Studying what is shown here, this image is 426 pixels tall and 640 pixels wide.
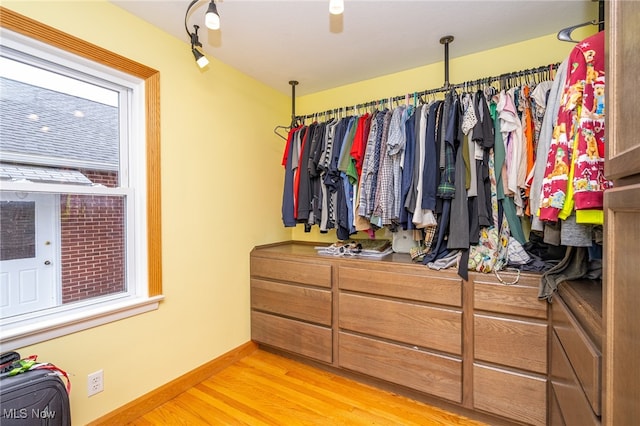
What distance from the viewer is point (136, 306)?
5.62 ft

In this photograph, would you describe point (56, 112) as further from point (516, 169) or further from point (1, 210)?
point (516, 169)

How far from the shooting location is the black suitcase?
105 centimetres

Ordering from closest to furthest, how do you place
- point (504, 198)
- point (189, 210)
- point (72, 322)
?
point (72, 322) < point (504, 198) < point (189, 210)

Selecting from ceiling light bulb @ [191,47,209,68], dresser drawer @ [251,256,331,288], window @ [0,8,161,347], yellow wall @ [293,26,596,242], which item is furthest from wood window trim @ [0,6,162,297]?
yellow wall @ [293,26,596,242]

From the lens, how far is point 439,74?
222cm

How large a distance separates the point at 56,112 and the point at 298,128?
149 centimetres

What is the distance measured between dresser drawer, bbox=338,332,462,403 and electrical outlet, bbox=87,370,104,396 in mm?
1370

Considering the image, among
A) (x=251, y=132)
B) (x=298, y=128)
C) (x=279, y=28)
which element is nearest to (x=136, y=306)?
(x=251, y=132)

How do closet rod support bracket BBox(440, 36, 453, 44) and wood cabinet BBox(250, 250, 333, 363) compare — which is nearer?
closet rod support bracket BBox(440, 36, 453, 44)

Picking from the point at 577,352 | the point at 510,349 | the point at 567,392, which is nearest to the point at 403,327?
Result: the point at 510,349

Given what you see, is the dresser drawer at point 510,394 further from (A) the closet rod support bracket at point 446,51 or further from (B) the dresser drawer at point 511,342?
(A) the closet rod support bracket at point 446,51

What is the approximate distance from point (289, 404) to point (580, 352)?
1.53 meters

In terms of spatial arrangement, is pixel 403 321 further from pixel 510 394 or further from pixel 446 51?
pixel 446 51

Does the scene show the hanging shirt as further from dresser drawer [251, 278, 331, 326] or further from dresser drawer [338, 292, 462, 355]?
dresser drawer [251, 278, 331, 326]
